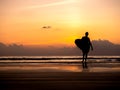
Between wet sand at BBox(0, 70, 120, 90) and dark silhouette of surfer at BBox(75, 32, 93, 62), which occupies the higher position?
dark silhouette of surfer at BBox(75, 32, 93, 62)

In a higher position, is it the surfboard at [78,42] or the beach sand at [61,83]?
the surfboard at [78,42]

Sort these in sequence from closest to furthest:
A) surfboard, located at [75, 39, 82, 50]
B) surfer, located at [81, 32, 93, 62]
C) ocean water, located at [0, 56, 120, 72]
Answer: ocean water, located at [0, 56, 120, 72]
surfer, located at [81, 32, 93, 62]
surfboard, located at [75, 39, 82, 50]

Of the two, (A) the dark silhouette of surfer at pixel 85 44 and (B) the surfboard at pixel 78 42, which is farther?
(B) the surfboard at pixel 78 42

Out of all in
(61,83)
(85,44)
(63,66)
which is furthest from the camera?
(63,66)

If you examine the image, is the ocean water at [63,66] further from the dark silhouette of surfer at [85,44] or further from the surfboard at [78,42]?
the surfboard at [78,42]

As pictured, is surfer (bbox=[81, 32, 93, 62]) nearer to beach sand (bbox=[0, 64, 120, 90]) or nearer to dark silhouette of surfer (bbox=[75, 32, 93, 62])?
dark silhouette of surfer (bbox=[75, 32, 93, 62])

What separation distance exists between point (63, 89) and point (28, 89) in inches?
34.0

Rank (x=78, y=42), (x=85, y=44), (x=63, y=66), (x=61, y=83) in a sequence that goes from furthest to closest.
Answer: (x=63, y=66)
(x=78, y=42)
(x=85, y=44)
(x=61, y=83)

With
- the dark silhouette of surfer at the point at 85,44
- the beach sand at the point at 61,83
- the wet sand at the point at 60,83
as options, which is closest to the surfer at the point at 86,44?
the dark silhouette of surfer at the point at 85,44

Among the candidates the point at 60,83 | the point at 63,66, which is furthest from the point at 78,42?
the point at 60,83

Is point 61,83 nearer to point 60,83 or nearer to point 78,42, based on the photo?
point 60,83

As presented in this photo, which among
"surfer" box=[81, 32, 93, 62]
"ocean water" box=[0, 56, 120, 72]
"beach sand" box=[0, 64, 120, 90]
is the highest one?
"surfer" box=[81, 32, 93, 62]

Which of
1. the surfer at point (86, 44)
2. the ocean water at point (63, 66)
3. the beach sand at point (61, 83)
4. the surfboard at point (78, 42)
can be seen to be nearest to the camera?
the beach sand at point (61, 83)

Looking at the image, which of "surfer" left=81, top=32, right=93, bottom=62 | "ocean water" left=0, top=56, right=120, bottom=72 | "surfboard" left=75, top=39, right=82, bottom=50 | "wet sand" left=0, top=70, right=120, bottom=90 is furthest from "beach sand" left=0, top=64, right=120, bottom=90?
"surfboard" left=75, top=39, right=82, bottom=50
